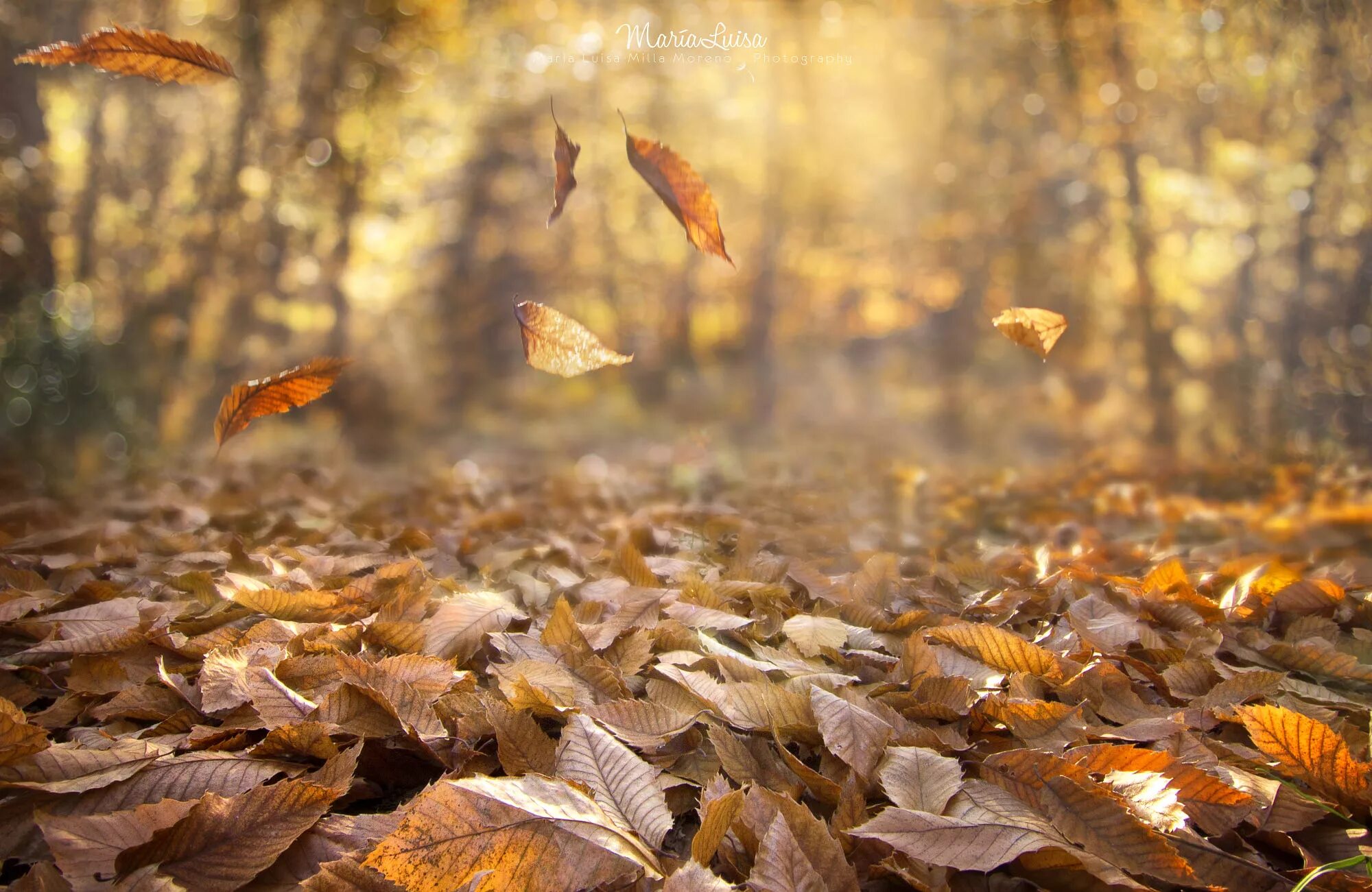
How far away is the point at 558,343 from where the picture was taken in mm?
795

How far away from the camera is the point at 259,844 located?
0.66 meters

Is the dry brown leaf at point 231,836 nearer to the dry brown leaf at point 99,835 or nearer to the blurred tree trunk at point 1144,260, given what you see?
the dry brown leaf at point 99,835

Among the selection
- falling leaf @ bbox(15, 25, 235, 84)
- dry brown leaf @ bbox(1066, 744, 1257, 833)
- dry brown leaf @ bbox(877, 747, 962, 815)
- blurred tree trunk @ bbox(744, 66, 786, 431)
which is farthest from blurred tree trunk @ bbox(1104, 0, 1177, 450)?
falling leaf @ bbox(15, 25, 235, 84)

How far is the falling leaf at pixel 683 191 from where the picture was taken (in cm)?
81

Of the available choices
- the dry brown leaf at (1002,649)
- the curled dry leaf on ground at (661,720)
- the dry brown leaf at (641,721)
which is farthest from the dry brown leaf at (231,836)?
the dry brown leaf at (1002,649)

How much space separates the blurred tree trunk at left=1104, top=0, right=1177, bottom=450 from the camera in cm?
653

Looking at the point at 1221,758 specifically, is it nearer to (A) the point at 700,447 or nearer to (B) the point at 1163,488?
(B) the point at 1163,488

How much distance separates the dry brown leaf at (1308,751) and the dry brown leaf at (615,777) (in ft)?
1.94

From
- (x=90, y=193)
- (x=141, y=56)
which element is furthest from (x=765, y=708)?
(x=90, y=193)

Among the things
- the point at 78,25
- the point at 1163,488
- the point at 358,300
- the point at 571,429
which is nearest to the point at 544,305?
the point at 1163,488

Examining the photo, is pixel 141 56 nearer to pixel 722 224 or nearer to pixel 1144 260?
pixel 1144 260

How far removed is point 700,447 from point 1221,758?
5.29 m

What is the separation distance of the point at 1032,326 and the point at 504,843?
2.24 feet
